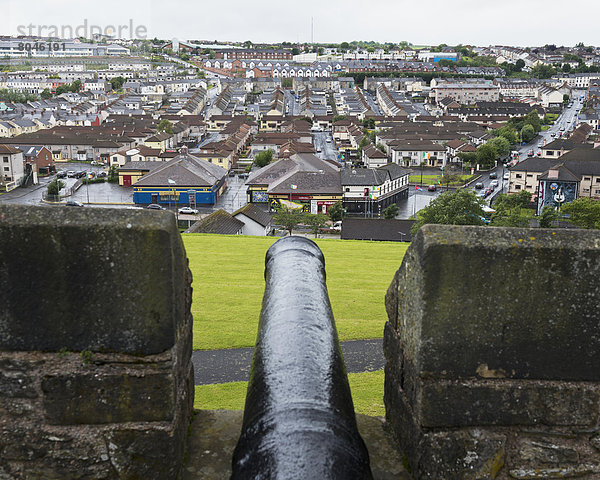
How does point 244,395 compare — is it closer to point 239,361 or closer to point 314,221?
point 239,361

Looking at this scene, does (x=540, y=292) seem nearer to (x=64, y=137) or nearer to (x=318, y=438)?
(x=318, y=438)

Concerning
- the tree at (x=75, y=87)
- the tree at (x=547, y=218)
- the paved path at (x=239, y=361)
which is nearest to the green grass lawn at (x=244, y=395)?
the paved path at (x=239, y=361)

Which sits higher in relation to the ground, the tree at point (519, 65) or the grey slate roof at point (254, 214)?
the tree at point (519, 65)

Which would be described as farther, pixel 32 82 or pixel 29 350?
pixel 32 82

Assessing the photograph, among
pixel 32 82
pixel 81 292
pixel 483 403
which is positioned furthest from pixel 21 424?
pixel 32 82

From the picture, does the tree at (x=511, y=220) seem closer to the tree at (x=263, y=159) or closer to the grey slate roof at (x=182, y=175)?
the grey slate roof at (x=182, y=175)

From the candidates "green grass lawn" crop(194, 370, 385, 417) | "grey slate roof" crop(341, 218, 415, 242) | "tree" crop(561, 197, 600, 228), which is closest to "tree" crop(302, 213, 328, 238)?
"grey slate roof" crop(341, 218, 415, 242)

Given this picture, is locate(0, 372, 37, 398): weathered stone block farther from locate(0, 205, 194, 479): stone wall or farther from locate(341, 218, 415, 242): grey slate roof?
locate(341, 218, 415, 242): grey slate roof
